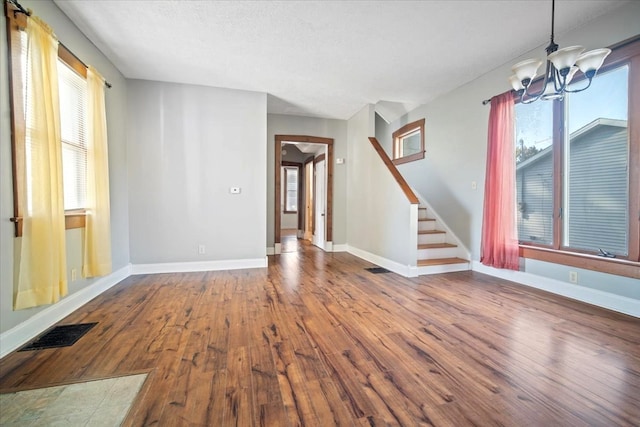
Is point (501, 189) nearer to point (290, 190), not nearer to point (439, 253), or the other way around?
point (439, 253)

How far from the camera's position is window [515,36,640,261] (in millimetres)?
2629

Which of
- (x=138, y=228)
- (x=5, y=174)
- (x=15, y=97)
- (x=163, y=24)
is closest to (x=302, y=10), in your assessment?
(x=163, y=24)

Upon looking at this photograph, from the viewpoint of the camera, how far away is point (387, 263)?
4.55m

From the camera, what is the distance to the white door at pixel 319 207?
6498 millimetres

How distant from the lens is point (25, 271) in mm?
2051

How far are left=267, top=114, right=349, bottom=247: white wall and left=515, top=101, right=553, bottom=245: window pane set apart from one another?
3.23 meters

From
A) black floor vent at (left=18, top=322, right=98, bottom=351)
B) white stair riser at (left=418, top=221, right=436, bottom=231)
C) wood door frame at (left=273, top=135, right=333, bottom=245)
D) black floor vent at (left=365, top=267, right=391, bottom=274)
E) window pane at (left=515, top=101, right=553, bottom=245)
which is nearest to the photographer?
black floor vent at (left=18, top=322, right=98, bottom=351)

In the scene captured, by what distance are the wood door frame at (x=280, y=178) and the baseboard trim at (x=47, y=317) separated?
293 cm

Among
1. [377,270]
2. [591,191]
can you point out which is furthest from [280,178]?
[591,191]

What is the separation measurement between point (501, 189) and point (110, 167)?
4958 millimetres

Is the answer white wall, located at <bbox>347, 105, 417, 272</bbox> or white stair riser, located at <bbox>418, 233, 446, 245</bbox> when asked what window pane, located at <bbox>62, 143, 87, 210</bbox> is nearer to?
white wall, located at <bbox>347, 105, 417, 272</bbox>

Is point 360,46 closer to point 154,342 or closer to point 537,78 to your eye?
point 537,78

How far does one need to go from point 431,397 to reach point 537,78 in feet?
12.3

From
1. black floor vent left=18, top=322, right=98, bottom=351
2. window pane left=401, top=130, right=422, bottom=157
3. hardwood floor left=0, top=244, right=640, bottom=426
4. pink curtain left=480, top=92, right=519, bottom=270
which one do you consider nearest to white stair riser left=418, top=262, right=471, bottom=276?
pink curtain left=480, top=92, right=519, bottom=270
